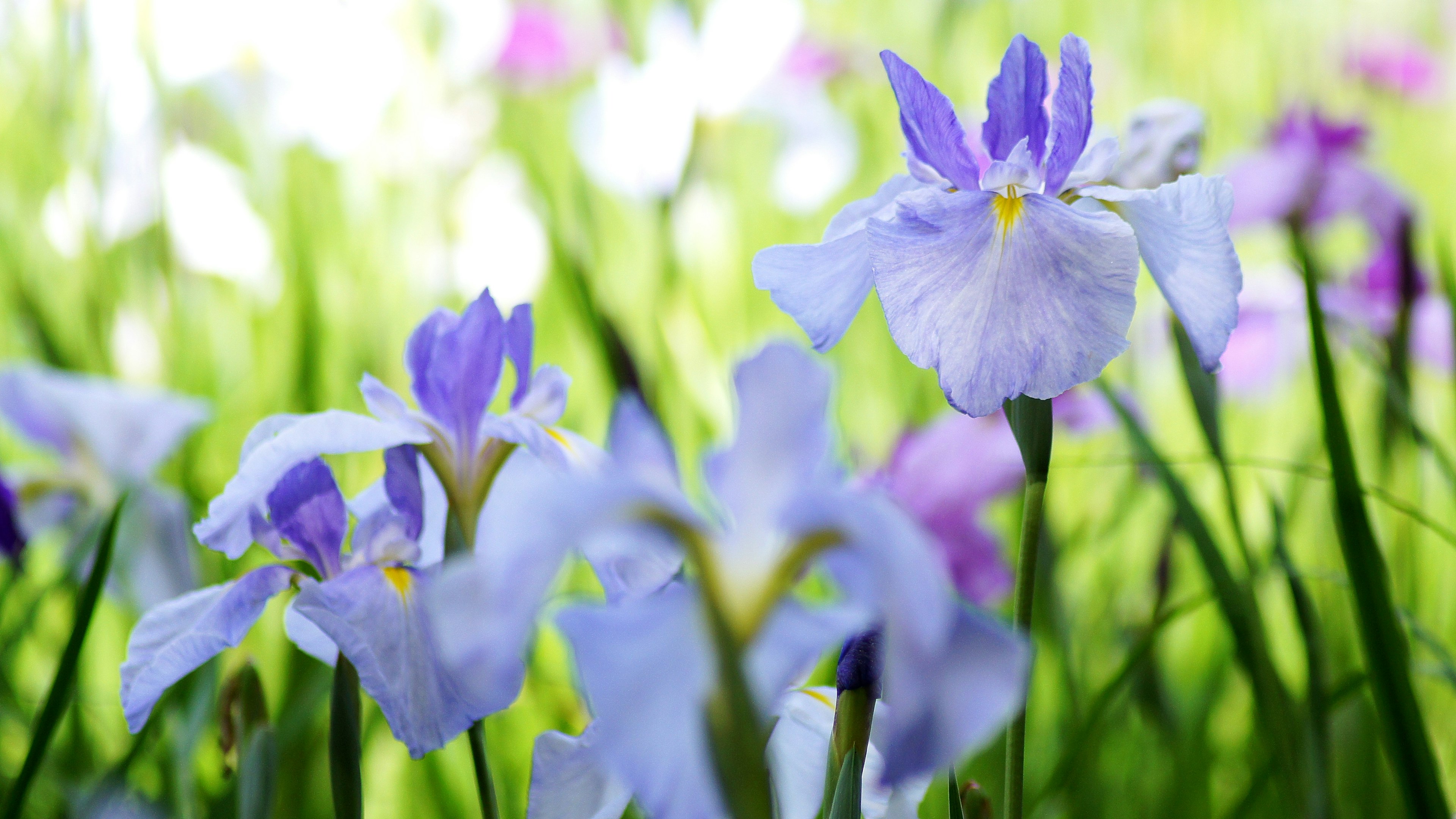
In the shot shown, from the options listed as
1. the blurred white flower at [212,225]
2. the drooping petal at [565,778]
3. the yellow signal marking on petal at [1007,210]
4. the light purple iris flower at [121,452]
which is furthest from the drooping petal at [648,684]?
the blurred white flower at [212,225]

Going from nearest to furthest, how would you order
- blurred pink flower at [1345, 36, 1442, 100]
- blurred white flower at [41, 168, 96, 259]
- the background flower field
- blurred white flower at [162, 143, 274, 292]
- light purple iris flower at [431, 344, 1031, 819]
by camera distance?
1. light purple iris flower at [431, 344, 1031, 819]
2. the background flower field
3. blurred white flower at [41, 168, 96, 259]
4. blurred white flower at [162, 143, 274, 292]
5. blurred pink flower at [1345, 36, 1442, 100]

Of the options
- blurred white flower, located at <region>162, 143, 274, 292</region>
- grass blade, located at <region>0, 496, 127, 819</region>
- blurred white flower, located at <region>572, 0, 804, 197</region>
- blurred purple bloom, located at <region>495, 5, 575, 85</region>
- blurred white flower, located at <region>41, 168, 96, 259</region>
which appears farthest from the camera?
Result: blurred purple bloom, located at <region>495, 5, 575, 85</region>

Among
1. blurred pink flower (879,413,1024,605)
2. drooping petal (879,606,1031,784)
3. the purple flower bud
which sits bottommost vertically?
blurred pink flower (879,413,1024,605)

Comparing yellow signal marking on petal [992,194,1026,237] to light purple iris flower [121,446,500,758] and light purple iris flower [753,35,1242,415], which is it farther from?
light purple iris flower [121,446,500,758]

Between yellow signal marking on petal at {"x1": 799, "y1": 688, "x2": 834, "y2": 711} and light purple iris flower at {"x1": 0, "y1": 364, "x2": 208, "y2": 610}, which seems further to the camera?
light purple iris flower at {"x1": 0, "y1": 364, "x2": 208, "y2": 610}

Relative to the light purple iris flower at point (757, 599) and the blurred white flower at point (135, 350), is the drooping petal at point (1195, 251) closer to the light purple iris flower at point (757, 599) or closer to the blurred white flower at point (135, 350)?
the light purple iris flower at point (757, 599)

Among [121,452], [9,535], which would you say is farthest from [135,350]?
[9,535]

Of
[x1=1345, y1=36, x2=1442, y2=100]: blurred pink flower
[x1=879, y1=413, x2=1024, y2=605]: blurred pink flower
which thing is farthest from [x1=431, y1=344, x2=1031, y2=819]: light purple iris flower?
[x1=1345, y1=36, x2=1442, y2=100]: blurred pink flower

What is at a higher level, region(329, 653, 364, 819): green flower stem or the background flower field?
region(329, 653, 364, 819): green flower stem
